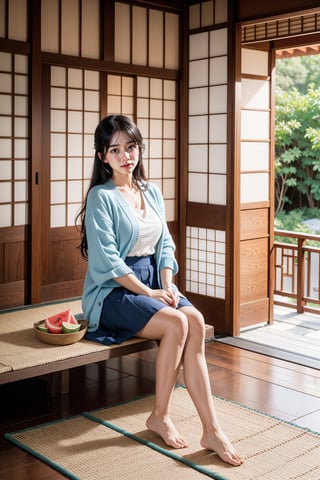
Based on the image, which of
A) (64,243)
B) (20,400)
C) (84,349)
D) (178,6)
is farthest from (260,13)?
(20,400)

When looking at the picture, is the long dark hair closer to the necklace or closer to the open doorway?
the necklace

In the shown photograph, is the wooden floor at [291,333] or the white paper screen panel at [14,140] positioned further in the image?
the wooden floor at [291,333]

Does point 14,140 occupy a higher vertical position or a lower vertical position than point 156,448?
higher

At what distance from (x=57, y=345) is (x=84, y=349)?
15 cm

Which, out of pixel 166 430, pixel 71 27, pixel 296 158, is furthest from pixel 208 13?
pixel 296 158

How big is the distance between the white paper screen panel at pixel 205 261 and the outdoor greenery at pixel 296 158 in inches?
214

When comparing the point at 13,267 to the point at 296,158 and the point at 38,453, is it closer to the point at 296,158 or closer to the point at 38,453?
the point at 38,453

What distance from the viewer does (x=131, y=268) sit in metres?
3.46

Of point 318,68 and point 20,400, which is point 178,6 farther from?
point 318,68

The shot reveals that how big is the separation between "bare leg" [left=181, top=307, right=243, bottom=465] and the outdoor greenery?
24.9ft

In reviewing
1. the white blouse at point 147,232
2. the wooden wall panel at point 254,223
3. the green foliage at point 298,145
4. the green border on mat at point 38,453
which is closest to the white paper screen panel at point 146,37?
the wooden wall panel at point 254,223

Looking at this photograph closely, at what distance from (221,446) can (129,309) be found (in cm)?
83

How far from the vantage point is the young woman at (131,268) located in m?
3.05

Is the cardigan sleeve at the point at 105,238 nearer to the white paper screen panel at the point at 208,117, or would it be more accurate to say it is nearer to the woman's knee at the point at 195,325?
the woman's knee at the point at 195,325
